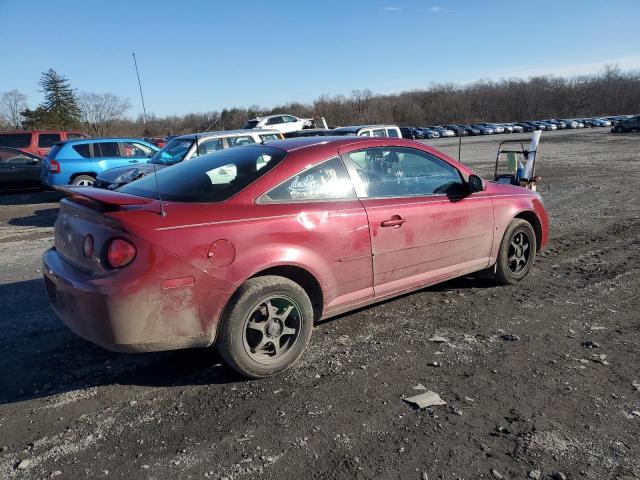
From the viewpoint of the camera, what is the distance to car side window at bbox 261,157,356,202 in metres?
3.46

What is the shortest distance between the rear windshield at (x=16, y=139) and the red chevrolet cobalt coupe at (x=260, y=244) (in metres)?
16.3

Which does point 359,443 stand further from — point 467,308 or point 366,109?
point 366,109

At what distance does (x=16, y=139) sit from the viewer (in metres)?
17.1

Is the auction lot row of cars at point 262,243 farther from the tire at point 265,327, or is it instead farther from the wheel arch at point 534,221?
the wheel arch at point 534,221

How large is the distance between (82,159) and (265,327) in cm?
1105

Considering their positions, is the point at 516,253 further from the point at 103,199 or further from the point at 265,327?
the point at 103,199

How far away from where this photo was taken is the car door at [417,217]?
12.7 feet

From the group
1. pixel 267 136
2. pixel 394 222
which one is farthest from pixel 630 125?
pixel 394 222

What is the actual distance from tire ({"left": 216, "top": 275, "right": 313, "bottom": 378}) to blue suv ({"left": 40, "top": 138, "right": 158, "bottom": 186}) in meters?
9.72

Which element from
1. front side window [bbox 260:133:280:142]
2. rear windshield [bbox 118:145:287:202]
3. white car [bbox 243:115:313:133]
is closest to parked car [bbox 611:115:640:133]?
white car [bbox 243:115:313:133]

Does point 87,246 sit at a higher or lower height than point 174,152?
lower

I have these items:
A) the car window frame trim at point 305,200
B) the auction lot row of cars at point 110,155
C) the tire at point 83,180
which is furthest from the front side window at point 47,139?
the car window frame trim at point 305,200

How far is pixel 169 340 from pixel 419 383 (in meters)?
1.66

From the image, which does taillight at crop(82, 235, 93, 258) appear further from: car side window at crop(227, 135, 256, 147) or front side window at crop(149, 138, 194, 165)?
car side window at crop(227, 135, 256, 147)
